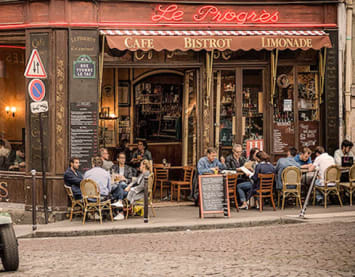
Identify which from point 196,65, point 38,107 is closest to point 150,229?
point 38,107

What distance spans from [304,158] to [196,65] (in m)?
3.41

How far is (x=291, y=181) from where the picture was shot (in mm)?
15516

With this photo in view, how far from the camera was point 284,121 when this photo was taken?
56.9 ft

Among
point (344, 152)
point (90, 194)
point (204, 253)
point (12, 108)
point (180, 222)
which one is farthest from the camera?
point (344, 152)

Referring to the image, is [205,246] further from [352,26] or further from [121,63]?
[352,26]

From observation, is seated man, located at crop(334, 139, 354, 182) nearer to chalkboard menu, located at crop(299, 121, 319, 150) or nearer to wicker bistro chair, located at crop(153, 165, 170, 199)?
chalkboard menu, located at crop(299, 121, 319, 150)

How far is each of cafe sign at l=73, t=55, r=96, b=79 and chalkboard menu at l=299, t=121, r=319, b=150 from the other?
18.0 ft

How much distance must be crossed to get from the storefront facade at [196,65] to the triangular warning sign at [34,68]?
1.45m

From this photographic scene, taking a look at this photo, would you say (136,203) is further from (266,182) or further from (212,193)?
(266,182)

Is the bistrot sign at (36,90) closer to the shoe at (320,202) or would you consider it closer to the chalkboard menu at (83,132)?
the chalkboard menu at (83,132)

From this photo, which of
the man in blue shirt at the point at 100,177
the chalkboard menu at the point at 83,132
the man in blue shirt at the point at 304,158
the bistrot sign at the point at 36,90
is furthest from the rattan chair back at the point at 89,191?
the man in blue shirt at the point at 304,158

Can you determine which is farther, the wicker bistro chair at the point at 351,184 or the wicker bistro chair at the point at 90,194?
the wicker bistro chair at the point at 351,184

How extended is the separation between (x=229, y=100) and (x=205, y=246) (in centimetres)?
666

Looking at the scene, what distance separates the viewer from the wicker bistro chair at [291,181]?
50.5 ft
